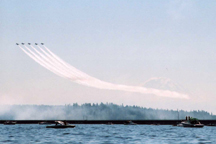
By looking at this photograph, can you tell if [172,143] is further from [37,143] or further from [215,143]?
[37,143]

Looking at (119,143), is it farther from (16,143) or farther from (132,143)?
(16,143)

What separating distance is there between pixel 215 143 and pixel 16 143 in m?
52.5

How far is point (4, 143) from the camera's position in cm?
10131

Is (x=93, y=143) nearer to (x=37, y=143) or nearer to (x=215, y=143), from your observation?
(x=37, y=143)

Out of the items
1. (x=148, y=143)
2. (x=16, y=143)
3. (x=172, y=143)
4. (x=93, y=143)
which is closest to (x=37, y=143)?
(x=16, y=143)

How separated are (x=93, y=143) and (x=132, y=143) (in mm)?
10333

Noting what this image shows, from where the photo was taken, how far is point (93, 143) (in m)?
101

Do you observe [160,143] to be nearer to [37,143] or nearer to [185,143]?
[185,143]

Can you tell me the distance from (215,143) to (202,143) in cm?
332

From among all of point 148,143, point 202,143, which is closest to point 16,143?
point 148,143

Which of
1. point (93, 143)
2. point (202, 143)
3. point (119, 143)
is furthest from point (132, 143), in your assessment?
point (202, 143)

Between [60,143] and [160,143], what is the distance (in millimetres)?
26349

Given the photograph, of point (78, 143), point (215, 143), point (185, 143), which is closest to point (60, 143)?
point (78, 143)

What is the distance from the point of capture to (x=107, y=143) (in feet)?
331
